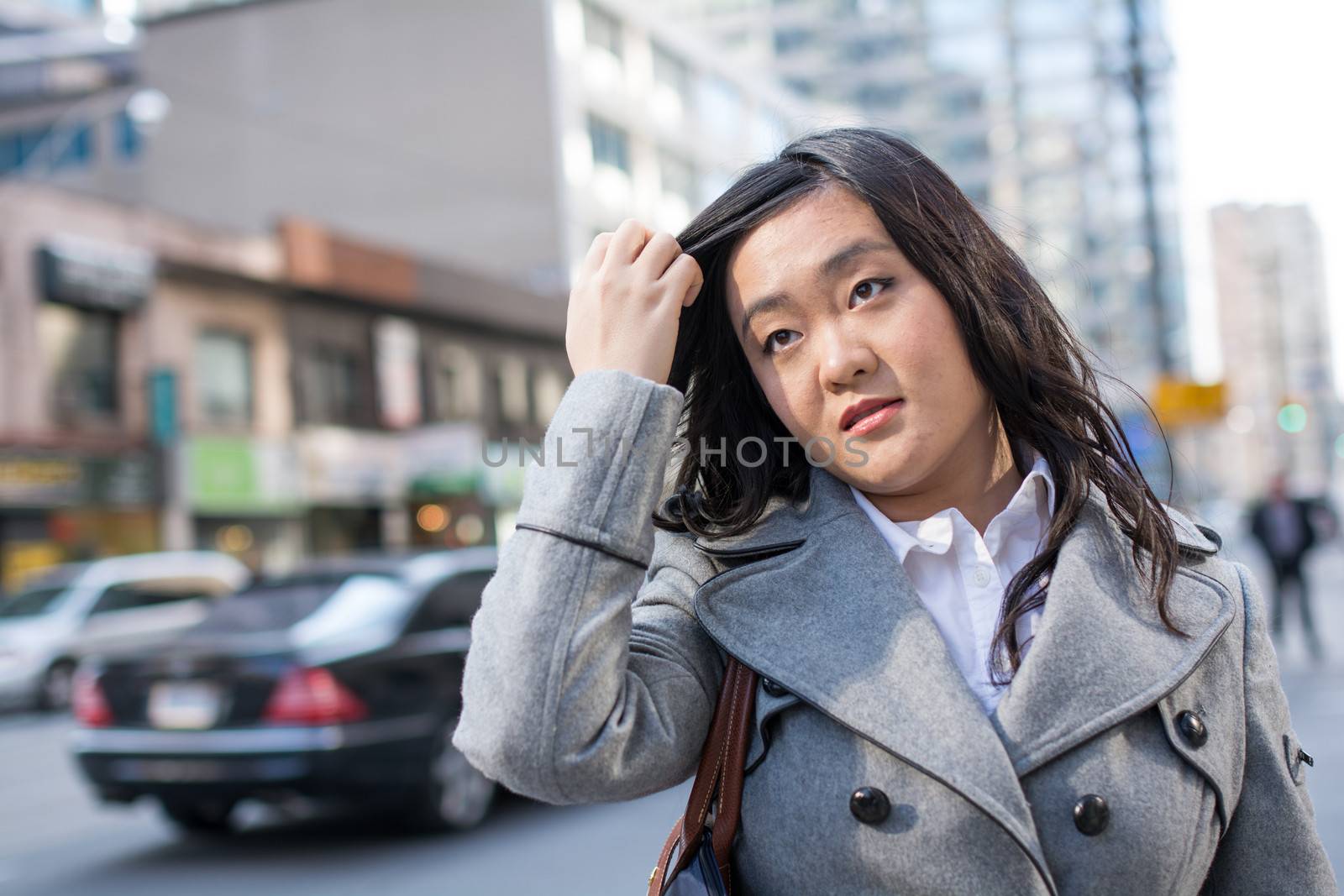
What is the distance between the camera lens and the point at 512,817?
710 cm

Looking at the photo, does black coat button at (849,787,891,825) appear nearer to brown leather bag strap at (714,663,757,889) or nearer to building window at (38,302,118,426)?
brown leather bag strap at (714,663,757,889)

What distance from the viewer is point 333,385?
26828 millimetres

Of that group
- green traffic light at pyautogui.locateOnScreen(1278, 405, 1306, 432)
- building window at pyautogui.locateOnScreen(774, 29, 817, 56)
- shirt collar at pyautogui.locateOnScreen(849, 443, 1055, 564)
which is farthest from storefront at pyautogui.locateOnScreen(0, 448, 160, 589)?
building window at pyautogui.locateOnScreen(774, 29, 817, 56)

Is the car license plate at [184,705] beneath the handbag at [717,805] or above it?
beneath

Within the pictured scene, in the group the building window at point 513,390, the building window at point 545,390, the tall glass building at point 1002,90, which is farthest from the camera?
the tall glass building at point 1002,90

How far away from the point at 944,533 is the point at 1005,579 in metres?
0.11

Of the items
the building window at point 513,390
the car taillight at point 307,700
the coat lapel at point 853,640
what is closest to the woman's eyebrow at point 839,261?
the coat lapel at point 853,640

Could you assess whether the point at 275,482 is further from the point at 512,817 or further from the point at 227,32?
the point at 512,817

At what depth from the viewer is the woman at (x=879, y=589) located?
1.35m

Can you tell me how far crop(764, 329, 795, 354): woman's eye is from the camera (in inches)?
61.7

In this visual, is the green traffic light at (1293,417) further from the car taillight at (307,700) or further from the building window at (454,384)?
the car taillight at (307,700)

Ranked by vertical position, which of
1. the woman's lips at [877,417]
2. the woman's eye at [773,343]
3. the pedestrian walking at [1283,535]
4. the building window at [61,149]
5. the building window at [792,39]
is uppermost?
the building window at [792,39]

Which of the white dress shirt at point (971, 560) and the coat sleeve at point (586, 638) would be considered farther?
the white dress shirt at point (971, 560)

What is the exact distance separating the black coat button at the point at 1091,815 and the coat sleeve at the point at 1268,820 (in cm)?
26
